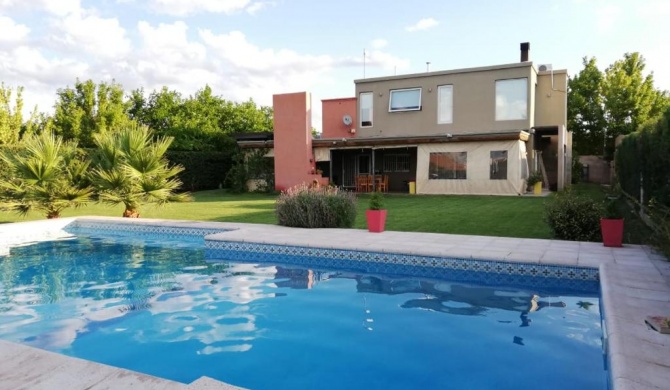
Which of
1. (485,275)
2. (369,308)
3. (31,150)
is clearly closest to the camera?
(369,308)

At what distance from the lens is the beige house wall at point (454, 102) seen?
826 inches

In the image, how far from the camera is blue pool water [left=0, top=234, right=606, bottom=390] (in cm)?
405

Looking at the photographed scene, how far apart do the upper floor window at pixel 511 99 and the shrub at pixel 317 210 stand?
13066 millimetres

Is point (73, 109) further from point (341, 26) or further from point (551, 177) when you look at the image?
point (551, 177)

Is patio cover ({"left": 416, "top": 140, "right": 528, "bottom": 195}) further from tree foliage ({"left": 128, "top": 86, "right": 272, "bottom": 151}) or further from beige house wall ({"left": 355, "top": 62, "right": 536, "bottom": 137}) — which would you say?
tree foliage ({"left": 128, "top": 86, "right": 272, "bottom": 151})

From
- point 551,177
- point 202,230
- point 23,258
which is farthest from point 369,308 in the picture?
point 551,177

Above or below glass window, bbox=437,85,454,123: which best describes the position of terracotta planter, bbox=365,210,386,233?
below

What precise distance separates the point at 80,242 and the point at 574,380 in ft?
34.1

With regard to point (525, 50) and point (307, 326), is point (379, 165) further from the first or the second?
point (307, 326)

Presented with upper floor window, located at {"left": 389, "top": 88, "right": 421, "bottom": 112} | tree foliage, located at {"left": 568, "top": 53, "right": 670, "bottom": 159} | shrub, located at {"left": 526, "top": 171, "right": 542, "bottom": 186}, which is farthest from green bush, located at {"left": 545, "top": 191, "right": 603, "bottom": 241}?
tree foliage, located at {"left": 568, "top": 53, "right": 670, "bottom": 159}

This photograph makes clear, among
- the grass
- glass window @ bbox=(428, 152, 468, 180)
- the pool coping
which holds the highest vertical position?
glass window @ bbox=(428, 152, 468, 180)

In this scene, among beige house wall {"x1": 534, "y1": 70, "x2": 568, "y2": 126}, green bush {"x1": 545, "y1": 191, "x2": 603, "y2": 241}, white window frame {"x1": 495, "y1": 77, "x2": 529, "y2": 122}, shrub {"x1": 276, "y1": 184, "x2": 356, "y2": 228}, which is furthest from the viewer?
beige house wall {"x1": 534, "y1": 70, "x2": 568, "y2": 126}

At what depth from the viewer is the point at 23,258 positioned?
8977 millimetres

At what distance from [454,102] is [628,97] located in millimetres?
18529
